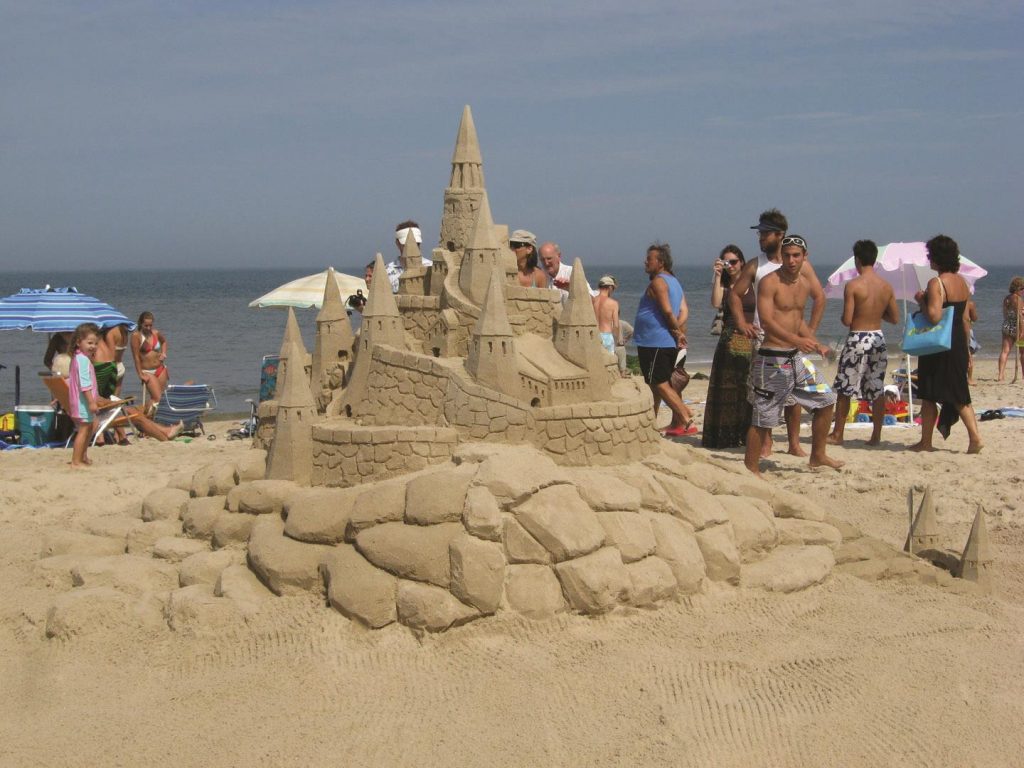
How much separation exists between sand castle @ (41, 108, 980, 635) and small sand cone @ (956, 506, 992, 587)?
0.67 meters

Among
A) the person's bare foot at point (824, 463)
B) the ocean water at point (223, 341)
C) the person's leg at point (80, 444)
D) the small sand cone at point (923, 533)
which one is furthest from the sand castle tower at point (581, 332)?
the ocean water at point (223, 341)

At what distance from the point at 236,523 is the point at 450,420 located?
1611mm

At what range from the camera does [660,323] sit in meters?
10.4

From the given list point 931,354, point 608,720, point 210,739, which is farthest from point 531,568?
point 931,354

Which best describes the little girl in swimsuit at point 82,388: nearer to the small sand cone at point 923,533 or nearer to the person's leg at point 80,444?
the person's leg at point 80,444

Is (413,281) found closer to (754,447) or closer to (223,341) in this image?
(754,447)

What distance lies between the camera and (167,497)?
324 inches

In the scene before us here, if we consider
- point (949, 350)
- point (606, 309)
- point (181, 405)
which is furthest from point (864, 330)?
point (181, 405)

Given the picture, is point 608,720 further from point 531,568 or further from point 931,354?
point 931,354

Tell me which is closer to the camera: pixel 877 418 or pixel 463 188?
pixel 463 188

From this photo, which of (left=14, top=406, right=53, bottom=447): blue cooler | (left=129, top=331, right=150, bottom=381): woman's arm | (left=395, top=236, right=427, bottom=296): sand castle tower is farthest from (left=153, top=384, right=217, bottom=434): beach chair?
(left=395, top=236, right=427, bottom=296): sand castle tower

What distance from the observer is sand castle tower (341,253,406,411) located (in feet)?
25.6

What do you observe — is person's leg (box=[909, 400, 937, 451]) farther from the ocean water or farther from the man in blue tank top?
the ocean water

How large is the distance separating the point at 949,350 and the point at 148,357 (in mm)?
9161
